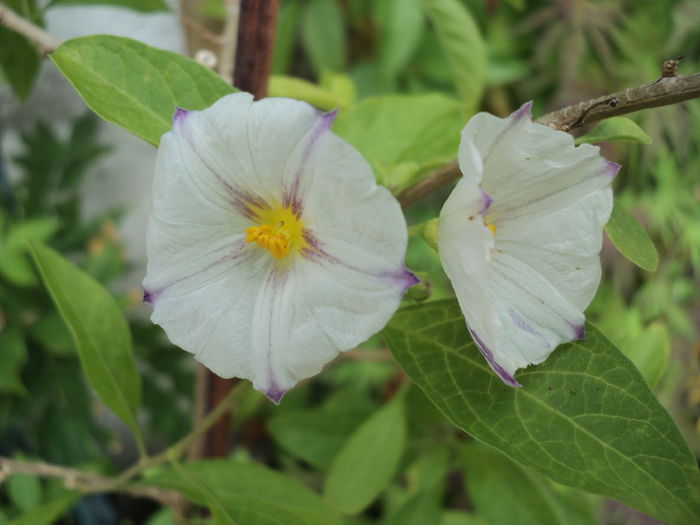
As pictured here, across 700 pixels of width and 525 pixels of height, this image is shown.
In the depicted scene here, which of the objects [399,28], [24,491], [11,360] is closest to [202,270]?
[24,491]

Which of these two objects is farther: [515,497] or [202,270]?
[515,497]

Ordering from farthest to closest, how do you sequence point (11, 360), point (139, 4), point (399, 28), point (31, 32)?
point (399, 28), point (11, 360), point (139, 4), point (31, 32)

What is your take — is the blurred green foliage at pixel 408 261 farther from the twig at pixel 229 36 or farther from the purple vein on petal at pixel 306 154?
the purple vein on petal at pixel 306 154

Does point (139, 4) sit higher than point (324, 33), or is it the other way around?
point (139, 4)

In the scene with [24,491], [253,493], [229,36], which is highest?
[229,36]

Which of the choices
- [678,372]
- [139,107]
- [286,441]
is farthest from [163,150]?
[678,372]

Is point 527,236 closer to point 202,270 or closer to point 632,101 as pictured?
point 632,101

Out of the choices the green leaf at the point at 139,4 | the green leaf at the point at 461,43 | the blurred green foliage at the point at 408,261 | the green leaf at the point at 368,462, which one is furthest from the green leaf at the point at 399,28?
the green leaf at the point at 368,462
